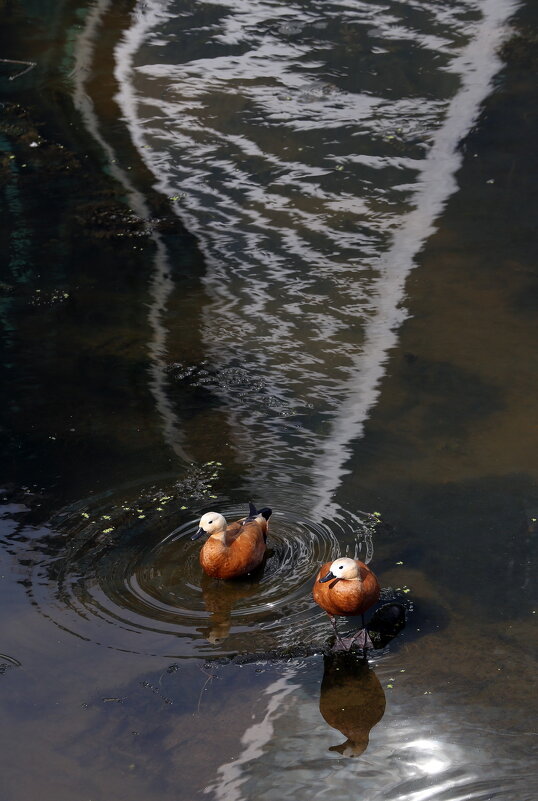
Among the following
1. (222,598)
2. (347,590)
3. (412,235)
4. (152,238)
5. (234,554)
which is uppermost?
(347,590)

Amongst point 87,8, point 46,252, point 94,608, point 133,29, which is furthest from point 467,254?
→ point 87,8

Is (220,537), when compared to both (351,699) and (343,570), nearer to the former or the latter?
(343,570)

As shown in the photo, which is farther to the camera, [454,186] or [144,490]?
[454,186]

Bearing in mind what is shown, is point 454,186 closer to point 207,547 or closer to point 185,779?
point 207,547

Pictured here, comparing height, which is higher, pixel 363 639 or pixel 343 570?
pixel 343 570

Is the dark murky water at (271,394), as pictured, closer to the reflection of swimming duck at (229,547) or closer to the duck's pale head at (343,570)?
the reflection of swimming duck at (229,547)

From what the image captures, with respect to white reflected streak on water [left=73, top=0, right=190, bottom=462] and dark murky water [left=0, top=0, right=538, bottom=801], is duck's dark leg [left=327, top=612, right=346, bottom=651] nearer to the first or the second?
dark murky water [left=0, top=0, right=538, bottom=801]

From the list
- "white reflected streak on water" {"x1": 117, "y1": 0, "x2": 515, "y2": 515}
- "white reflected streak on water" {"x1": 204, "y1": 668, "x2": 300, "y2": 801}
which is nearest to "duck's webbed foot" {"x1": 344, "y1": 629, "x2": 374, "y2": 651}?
"white reflected streak on water" {"x1": 204, "y1": 668, "x2": 300, "y2": 801}

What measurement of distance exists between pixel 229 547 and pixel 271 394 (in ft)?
7.03

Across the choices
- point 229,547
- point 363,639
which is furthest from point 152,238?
point 363,639

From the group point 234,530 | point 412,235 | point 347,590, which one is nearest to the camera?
point 347,590

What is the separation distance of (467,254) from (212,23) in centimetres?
694

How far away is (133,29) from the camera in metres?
14.7

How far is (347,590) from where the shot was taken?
17.3ft
